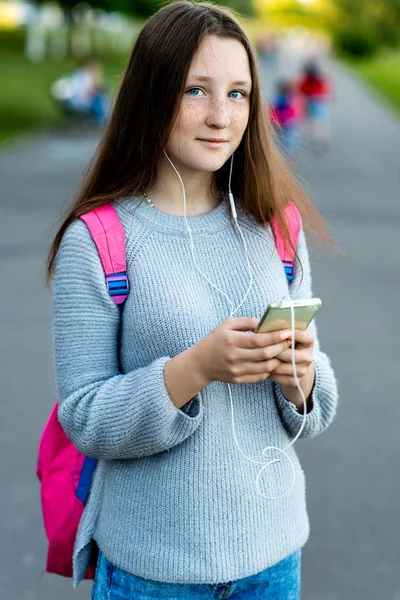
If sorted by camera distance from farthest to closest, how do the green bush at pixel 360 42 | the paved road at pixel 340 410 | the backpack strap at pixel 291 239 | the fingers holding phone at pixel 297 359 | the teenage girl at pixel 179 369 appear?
1. the green bush at pixel 360 42
2. the paved road at pixel 340 410
3. the backpack strap at pixel 291 239
4. the teenage girl at pixel 179 369
5. the fingers holding phone at pixel 297 359

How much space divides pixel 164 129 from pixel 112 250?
0.27m

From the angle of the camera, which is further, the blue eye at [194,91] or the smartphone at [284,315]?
the blue eye at [194,91]

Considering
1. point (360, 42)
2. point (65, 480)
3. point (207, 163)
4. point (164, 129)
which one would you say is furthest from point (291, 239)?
point (360, 42)

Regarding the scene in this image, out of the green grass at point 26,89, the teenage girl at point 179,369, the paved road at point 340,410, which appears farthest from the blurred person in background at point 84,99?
the teenage girl at point 179,369

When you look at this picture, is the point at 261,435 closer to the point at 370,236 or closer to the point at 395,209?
the point at 370,236

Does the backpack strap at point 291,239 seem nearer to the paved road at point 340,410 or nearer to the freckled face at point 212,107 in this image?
the freckled face at point 212,107

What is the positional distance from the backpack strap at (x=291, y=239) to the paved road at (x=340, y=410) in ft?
1.57

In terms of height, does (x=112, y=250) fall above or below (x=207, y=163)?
below

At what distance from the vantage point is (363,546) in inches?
150

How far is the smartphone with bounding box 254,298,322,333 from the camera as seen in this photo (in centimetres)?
160

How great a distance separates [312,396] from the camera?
1.92 m

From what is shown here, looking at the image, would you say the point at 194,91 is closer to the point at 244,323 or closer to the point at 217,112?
the point at 217,112

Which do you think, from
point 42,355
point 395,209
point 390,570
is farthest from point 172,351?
point 395,209

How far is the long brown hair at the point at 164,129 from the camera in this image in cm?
184
